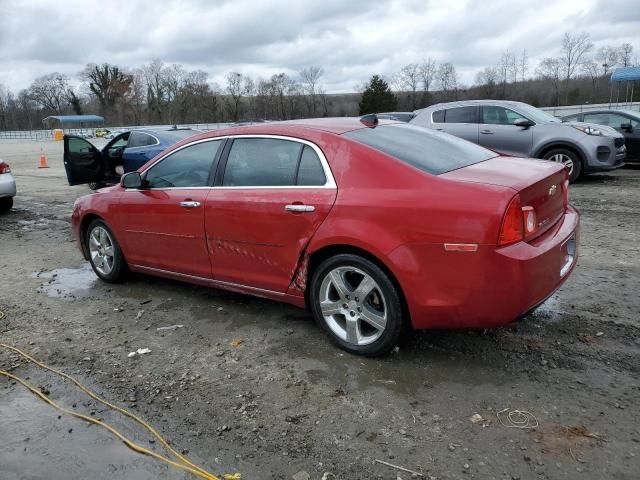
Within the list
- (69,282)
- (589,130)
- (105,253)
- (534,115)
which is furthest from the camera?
(534,115)

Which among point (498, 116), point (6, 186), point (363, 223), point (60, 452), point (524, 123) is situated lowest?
point (60, 452)

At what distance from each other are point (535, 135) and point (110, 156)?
27.2 ft

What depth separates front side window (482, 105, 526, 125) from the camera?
10477mm

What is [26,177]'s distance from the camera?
1750cm

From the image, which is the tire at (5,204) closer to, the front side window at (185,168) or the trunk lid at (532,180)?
the front side window at (185,168)

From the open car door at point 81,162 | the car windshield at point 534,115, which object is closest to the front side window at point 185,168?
the open car door at point 81,162

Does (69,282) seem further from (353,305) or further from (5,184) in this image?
(5,184)

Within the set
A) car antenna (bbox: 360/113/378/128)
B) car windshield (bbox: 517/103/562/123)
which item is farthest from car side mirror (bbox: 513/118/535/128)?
car antenna (bbox: 360/113/378/128)

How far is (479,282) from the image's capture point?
118 inches

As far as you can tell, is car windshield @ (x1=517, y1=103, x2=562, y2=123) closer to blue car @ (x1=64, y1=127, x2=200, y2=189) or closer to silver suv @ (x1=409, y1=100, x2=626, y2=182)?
silver suv @ (x1=409, y1=100, x2=626, y2=182)

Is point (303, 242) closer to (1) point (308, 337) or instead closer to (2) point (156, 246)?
(1) point (308, 337)

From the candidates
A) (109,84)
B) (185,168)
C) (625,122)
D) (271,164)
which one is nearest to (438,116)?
(625,122)

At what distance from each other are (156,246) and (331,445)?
271 cm

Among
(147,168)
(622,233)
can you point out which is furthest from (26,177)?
(622,233)
